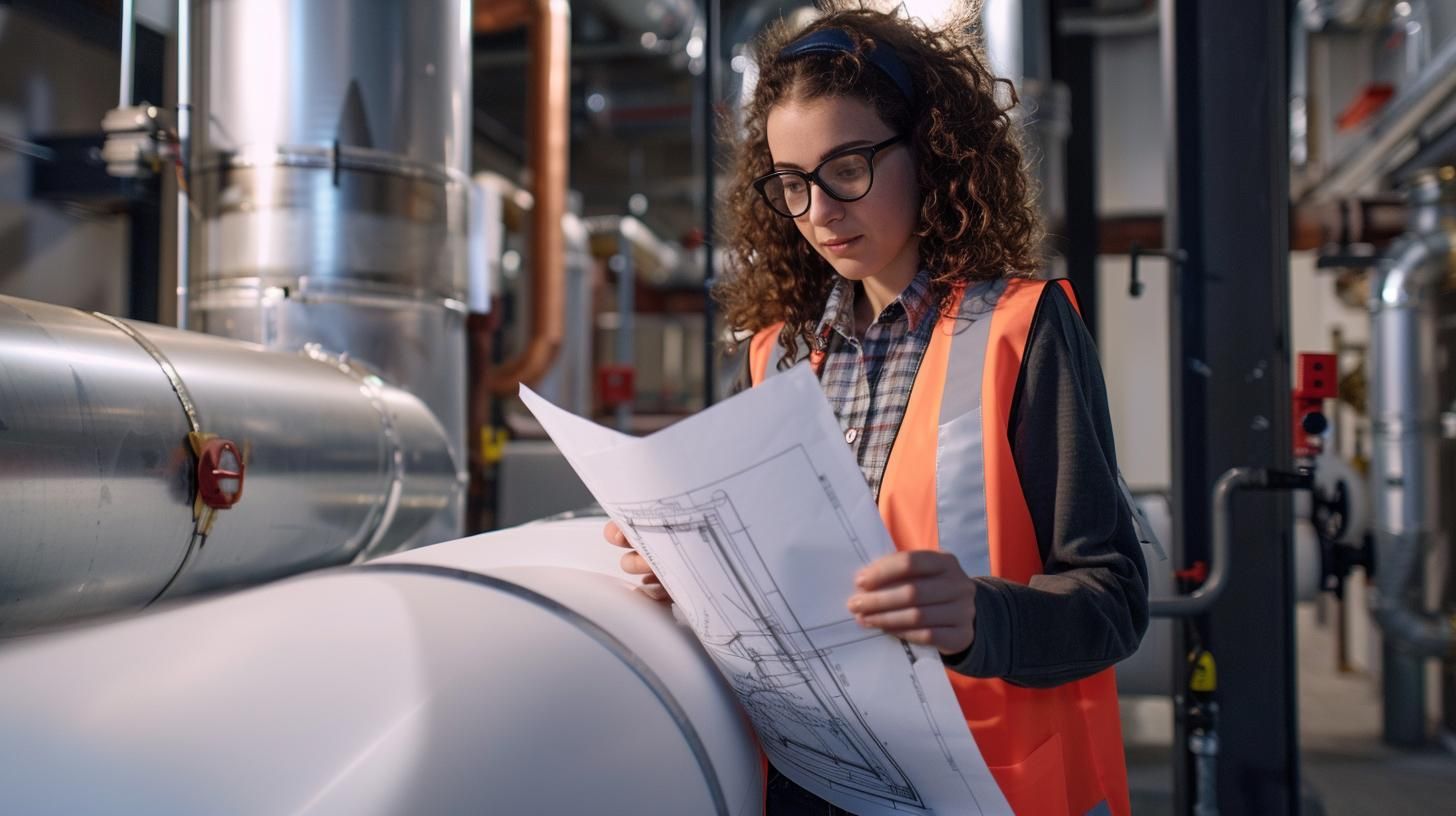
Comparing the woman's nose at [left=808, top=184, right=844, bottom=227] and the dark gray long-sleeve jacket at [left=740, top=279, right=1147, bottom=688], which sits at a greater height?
the woman's nose at [left=808, top=184, right=844, bottom=227]

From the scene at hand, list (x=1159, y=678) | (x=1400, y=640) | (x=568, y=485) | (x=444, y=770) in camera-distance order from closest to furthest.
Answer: (x=444, y=770) → (x=1159, y=678) → (x=1400, y=640) → (x=568, y=485)

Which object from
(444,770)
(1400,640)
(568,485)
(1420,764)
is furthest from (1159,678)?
(444,770)

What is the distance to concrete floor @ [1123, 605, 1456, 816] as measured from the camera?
2568mm

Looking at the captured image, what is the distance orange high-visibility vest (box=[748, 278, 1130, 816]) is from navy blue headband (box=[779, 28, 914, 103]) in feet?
0.53

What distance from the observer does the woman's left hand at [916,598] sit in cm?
45

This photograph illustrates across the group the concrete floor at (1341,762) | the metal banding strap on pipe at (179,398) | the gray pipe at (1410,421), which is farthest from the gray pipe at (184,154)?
the gray pipe at (1410,421)

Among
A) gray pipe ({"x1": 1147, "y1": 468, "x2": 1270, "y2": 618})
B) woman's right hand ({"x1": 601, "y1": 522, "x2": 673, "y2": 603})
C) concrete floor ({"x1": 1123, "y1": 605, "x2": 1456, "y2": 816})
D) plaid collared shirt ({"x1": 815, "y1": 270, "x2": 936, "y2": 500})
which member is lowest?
concrete floor ({"x1": 1123, "y1": 605, "x2": 1456, "y2": 816})

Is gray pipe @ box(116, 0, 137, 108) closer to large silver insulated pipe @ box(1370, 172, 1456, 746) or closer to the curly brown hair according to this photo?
the curly brown hair

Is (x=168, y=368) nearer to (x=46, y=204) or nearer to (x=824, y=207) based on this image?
(x=824, y=207)

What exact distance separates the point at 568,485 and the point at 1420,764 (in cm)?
247

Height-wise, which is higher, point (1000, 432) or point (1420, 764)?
point (1000, 432)

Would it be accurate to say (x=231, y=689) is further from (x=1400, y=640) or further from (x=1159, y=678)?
(x=1400, y=640)

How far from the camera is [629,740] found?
1.63 feet

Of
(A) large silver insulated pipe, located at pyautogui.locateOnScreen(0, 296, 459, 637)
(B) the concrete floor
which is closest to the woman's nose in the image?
(A) large silver insulated pipe, located at pyautogui.locateOnScreen(0, 296, 459, 637)
